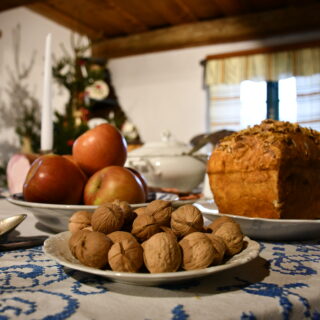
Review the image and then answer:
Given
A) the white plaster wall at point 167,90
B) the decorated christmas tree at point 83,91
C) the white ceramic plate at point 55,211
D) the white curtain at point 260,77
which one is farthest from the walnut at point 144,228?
the white plaster wall at point 167,90

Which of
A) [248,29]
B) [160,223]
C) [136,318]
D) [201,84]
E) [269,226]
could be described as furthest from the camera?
[201,84]

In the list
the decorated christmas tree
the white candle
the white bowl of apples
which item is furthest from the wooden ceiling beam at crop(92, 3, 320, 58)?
the white bowl of apples

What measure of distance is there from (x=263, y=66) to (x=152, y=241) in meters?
4.04

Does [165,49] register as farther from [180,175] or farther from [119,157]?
[119,157]

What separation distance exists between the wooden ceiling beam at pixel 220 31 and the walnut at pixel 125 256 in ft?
12.9

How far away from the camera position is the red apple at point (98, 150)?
70 cm

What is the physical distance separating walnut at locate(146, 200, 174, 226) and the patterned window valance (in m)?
3.86

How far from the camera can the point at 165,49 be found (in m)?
4.47

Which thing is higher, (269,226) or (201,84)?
(201,84)

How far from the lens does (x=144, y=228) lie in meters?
0.37

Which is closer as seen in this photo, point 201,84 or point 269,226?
point 269,226

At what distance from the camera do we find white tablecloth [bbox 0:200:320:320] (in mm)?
276

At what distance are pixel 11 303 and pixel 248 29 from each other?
161 inches

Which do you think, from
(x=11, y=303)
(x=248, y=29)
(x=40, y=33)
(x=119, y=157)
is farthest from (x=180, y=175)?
(x=40, y=33)
